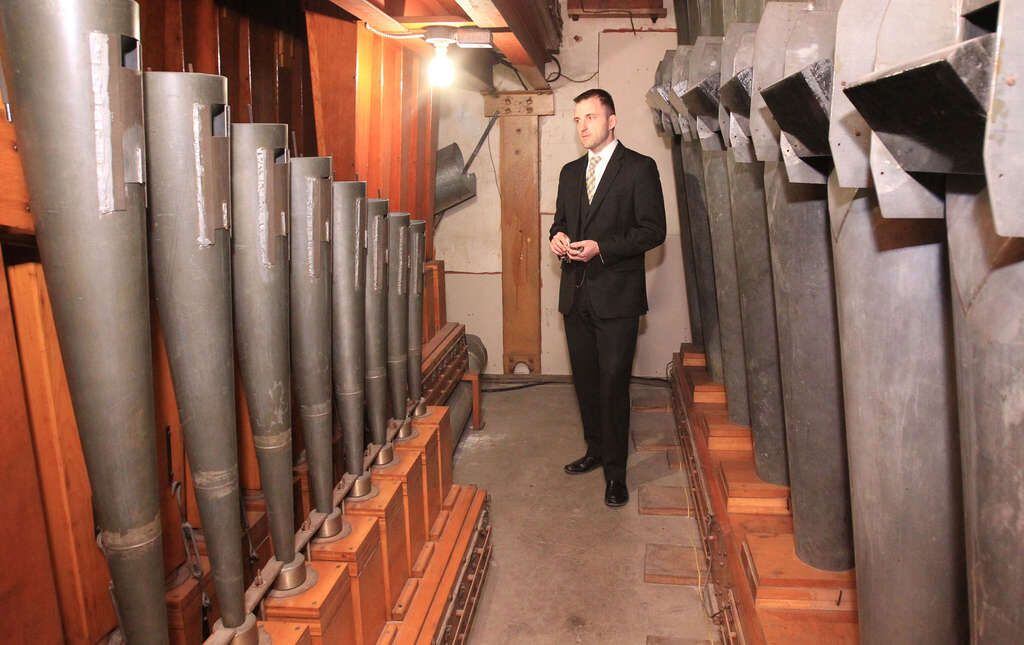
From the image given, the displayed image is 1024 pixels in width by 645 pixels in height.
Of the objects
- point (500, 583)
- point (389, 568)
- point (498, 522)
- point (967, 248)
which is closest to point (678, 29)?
point (498, 522)

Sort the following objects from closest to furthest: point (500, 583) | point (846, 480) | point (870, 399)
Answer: point (870, 399) → point (846, 480) → point (500, 583)

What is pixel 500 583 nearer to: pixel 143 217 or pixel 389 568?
pixel 389 568

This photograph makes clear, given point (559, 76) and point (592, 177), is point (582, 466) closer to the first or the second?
point (592, 177)

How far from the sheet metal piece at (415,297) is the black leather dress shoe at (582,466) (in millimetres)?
1632

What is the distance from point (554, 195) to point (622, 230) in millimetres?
2147

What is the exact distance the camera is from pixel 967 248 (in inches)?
38.2

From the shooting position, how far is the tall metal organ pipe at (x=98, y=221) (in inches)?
40.7

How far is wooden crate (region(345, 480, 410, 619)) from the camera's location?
218 cm

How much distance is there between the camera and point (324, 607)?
5.62 ft

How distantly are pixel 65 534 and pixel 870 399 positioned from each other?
1.59m

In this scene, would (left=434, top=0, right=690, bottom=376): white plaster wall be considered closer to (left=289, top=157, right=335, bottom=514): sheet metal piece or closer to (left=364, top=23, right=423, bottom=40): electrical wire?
(left=364, top=23, right=423, bottom=40): electrical wire

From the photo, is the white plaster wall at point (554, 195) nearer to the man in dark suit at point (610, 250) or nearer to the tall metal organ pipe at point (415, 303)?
the man in dark suit at point (610, 250)

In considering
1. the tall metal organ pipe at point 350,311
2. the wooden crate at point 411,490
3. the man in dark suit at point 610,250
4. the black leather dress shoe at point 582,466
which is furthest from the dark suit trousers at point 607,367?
the tall metal organ pipe at point 350,311

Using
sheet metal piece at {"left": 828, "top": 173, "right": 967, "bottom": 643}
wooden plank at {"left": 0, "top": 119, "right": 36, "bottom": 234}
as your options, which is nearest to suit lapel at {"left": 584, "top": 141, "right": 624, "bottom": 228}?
sheet metal piece at {"left": 828, "top": 173, "right": 967, "bottom": 643}
